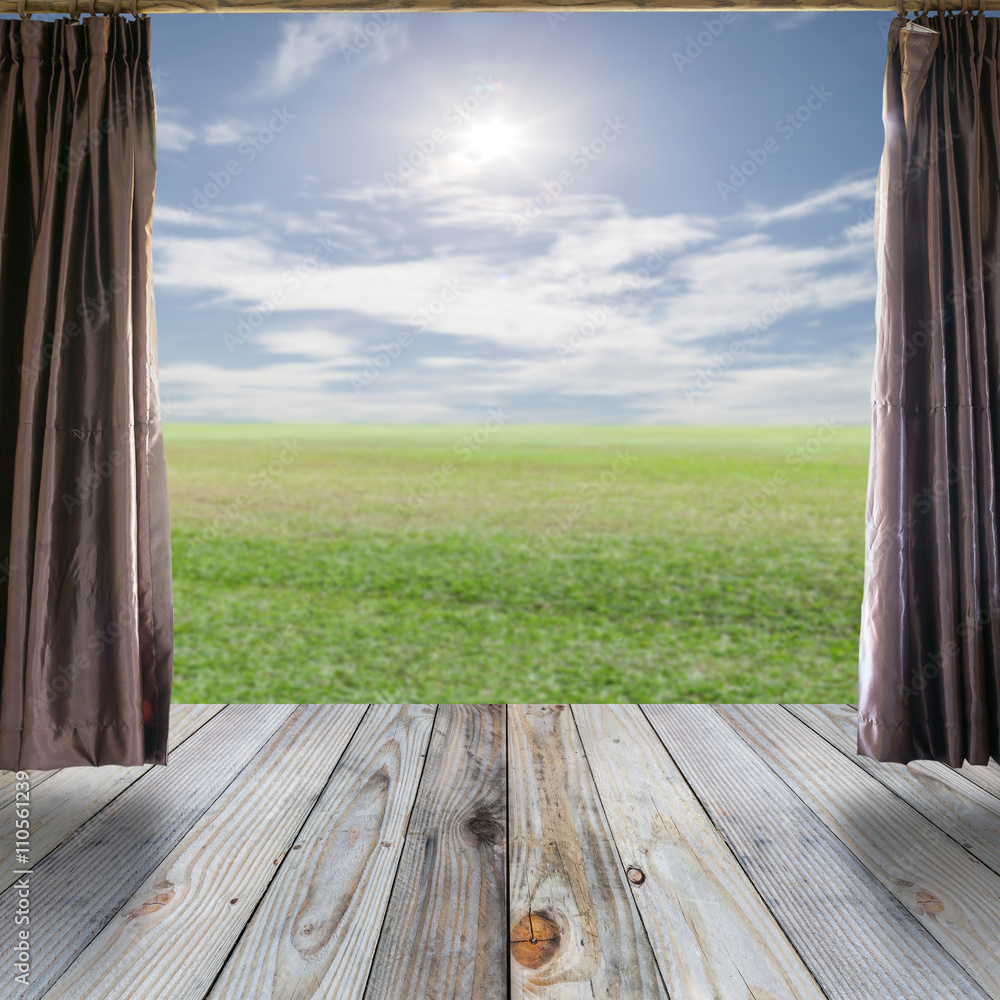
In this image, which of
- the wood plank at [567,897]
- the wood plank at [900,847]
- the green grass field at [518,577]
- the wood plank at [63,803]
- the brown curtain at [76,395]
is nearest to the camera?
the wood plank at [567,897]

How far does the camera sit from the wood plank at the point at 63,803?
1355 millimetres

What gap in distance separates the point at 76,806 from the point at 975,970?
1.70 m

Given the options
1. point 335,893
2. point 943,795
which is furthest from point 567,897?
point 943,795

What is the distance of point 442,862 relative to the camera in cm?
130

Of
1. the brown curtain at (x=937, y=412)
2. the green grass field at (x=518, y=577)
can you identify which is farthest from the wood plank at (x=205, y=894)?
the green grass field at (x=518, y=577)

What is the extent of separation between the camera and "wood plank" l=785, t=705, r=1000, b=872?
1420 millimetres

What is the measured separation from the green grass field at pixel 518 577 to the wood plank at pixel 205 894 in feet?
13.6

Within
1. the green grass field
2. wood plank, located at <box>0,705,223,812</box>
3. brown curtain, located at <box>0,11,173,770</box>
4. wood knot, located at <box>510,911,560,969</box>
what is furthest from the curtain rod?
the green grass field

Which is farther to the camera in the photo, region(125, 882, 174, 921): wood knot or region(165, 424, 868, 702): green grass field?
region(165, 424, 868, 702): green grass field

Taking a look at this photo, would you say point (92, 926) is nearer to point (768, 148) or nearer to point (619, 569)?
point (768, 148)

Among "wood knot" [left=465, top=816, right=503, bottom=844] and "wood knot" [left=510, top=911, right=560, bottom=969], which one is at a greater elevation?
"wood knot" [left=510, top=911, right=560, bottom=969]

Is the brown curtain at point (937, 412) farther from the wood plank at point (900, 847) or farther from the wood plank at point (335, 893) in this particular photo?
the wood plank at point (335, 893)

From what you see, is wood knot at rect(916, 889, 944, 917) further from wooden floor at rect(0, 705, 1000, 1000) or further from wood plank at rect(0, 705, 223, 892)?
wood plank at rect(0, 705, 223, 892)

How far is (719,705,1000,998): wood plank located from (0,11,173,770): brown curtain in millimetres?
1513
